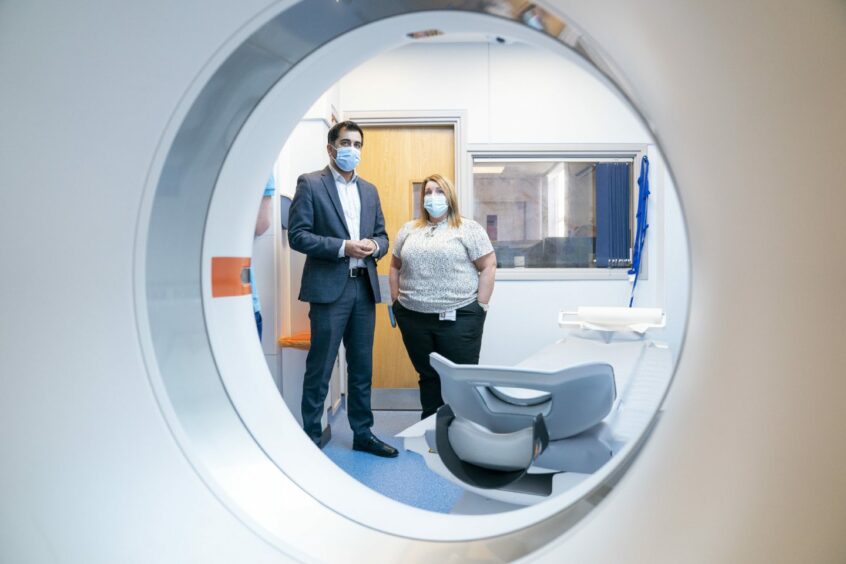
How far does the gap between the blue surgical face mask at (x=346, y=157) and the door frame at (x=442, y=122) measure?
Result: 1140mm

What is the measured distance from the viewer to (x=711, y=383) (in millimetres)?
509

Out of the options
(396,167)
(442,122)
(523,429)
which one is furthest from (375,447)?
(442,122)

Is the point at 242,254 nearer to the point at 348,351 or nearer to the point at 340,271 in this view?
the point at 340,271

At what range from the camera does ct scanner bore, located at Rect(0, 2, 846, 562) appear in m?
0.48

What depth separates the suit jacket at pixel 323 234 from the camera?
8.10 feet

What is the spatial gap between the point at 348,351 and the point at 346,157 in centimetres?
83

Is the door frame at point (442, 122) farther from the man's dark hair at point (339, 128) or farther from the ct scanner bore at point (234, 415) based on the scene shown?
the ct scanner bore at point (234, 415)

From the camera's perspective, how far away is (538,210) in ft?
12.5

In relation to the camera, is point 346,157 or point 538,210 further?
point 538,210

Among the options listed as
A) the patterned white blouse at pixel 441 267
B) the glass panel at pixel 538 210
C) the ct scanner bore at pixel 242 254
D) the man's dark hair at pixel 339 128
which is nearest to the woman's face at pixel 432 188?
the patterned white blouse at pixel 441 267

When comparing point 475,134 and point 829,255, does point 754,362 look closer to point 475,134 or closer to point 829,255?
point 829,255

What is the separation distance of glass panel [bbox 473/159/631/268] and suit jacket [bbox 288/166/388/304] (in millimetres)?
1290

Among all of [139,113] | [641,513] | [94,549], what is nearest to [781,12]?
[641,513]

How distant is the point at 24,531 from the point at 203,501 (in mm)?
216
